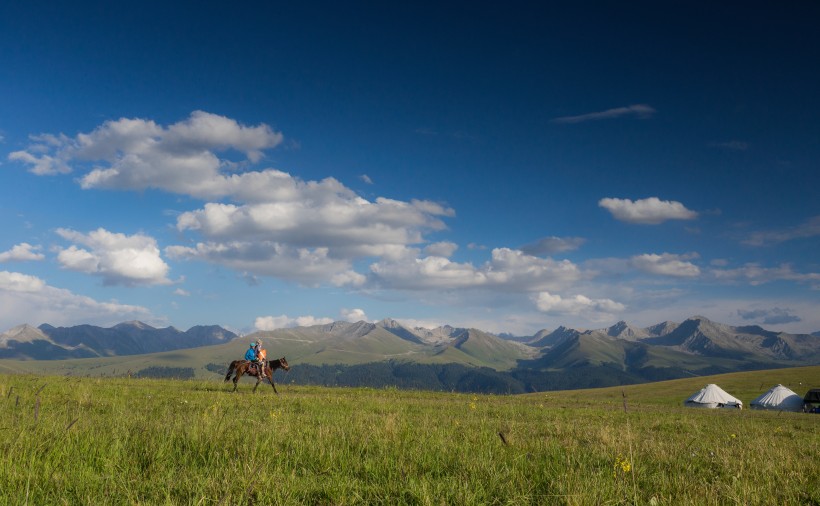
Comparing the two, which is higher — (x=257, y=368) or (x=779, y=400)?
(x=257, y=368)

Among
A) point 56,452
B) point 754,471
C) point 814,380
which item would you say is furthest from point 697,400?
point 56,452

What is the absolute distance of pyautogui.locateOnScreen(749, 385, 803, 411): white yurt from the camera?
8850 centimetres

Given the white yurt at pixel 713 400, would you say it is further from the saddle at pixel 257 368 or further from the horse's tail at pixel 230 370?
the horse's tail at pixel 230 370

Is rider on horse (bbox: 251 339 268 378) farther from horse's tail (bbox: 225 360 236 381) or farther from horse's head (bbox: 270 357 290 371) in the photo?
horse's tail (bbox: 225 360 236 381)

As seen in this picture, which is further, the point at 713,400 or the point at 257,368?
the point at 713,400

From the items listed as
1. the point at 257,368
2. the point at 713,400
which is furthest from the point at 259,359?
the point at 713,400

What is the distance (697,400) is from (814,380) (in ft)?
226

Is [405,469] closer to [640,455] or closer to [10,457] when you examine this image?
[640,455]

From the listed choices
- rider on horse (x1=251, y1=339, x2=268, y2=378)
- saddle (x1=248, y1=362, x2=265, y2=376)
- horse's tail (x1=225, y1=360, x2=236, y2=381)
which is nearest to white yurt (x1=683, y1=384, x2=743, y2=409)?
rider on horse (x1=251, y1=339, x2=268, y2=378)

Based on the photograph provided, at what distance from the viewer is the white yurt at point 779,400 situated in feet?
290

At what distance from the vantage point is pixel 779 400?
90.8 meters

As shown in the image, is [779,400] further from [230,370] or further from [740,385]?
[230,370]

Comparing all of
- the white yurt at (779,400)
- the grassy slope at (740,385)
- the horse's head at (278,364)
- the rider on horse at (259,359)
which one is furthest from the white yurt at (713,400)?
the rider on horse at (259,359)

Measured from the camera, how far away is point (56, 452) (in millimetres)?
6582
